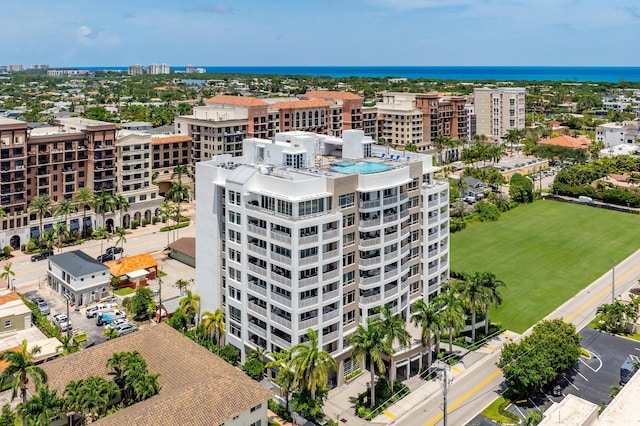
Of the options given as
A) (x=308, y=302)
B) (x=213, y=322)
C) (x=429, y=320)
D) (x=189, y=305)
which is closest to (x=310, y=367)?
(x=308, y=302)

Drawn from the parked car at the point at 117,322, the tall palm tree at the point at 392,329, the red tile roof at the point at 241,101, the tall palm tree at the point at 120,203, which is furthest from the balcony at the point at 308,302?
the red tile roof at the point at 241,101

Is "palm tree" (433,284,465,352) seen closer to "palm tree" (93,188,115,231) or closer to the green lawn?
the green lawn

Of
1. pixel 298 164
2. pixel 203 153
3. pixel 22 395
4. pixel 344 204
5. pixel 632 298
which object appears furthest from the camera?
pixel 203 153

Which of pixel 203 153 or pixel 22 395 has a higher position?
pixel 203 153

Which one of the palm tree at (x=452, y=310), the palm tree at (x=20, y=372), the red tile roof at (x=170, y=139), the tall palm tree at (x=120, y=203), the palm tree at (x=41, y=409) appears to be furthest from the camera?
the red tile roof at (x=170, y=139)

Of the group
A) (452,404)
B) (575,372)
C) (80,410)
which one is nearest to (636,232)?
(575,372)

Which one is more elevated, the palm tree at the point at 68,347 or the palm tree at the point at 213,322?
the palm tree at the point at 213,322

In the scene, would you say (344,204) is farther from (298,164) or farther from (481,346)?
(481,346)

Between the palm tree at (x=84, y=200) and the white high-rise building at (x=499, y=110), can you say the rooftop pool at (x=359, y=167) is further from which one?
the white high-rise building at (x=499, y=110)

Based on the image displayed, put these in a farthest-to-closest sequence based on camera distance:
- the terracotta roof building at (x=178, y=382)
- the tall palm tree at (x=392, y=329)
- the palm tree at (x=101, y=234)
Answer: the palm tree at (x=101, y=234) → the tall palm tree at (x=392, y=329) → the terracotta roof building at (x=178, y=382)
